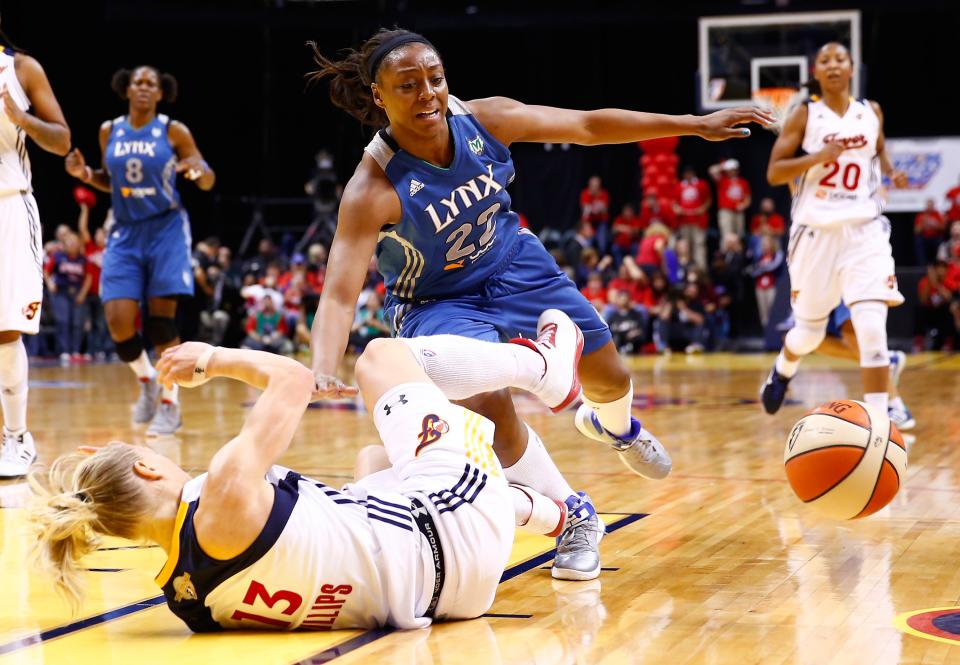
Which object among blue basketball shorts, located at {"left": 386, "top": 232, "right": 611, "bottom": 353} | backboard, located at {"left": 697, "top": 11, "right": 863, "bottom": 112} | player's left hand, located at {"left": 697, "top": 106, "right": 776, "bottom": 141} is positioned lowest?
blue basketball shorts, located at {"left": 386, "top": 232, "right": 611, "bottom": 353}

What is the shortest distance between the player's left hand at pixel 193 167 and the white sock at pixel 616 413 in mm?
3920

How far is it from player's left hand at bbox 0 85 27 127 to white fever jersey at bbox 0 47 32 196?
0.05 metres

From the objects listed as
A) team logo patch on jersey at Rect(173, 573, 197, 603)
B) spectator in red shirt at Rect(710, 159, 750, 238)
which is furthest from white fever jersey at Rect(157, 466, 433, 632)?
spectator in red shirt at Rect(710, 159, 750, 238)

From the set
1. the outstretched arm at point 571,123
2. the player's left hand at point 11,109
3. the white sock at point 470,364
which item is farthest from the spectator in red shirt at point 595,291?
the white sock at point 470,364

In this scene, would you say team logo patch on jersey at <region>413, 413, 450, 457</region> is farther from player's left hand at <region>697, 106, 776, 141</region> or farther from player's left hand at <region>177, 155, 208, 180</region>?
player's left hand at <region>177, 155, 208, 180</region>

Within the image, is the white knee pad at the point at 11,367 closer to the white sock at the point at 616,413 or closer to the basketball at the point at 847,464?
the white sock at the point at 616,413

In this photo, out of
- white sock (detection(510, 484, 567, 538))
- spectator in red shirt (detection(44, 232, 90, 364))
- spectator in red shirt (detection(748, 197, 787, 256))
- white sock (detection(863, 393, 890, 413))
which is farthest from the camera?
spectator in red shirt (detection(748, 197, 787, 256))

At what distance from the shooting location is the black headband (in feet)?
13.5

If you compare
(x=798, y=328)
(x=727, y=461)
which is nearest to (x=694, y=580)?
(x=727, y=461)

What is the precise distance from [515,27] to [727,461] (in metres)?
15.0

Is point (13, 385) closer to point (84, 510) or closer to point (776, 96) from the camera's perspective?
point (84, 510)

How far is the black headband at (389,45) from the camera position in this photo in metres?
4.13

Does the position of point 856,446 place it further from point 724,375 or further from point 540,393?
point 724,375

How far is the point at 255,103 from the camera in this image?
A: 21.7 metres
